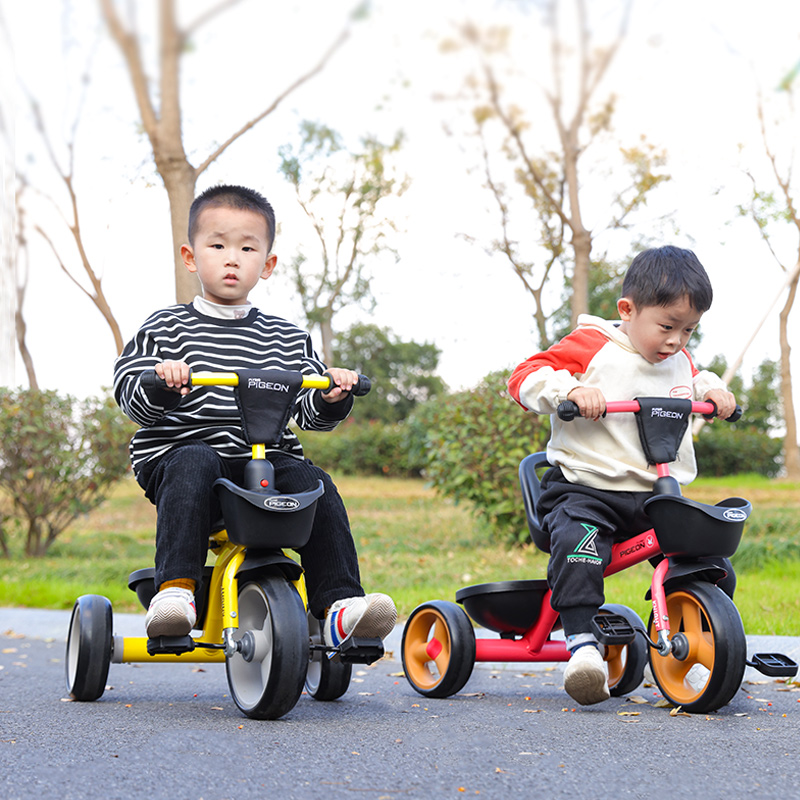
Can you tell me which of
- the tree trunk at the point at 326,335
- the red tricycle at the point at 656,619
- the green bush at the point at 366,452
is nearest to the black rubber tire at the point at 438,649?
the red tricycle at the point at 656,619

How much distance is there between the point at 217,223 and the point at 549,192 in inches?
411

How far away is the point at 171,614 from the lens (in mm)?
2932

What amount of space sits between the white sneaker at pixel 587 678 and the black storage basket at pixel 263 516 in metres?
0.92

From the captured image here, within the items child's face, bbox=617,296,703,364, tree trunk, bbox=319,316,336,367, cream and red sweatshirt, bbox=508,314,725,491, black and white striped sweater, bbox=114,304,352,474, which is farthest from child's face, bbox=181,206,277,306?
tree trunk, bbox=319,316,336,367

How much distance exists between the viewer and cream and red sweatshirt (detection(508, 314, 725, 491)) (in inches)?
132

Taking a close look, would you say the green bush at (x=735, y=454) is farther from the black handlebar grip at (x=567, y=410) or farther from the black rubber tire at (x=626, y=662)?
the black handlebar grip at (x=567, y=410)

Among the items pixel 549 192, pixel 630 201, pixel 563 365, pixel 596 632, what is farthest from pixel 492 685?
pixel 630 201

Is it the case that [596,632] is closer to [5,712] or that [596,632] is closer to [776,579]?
[5,712]

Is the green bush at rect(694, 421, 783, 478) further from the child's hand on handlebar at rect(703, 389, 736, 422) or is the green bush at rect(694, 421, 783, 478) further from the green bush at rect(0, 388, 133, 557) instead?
the child's hand on handlebar at rect(703, 389, 736, 422)

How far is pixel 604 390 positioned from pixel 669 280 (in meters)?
0.46

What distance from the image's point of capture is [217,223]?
11.4 feet

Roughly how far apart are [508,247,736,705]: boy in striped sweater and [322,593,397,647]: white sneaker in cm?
57

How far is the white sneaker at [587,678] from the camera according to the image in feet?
9.62

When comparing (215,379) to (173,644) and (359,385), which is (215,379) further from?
(173,644)
